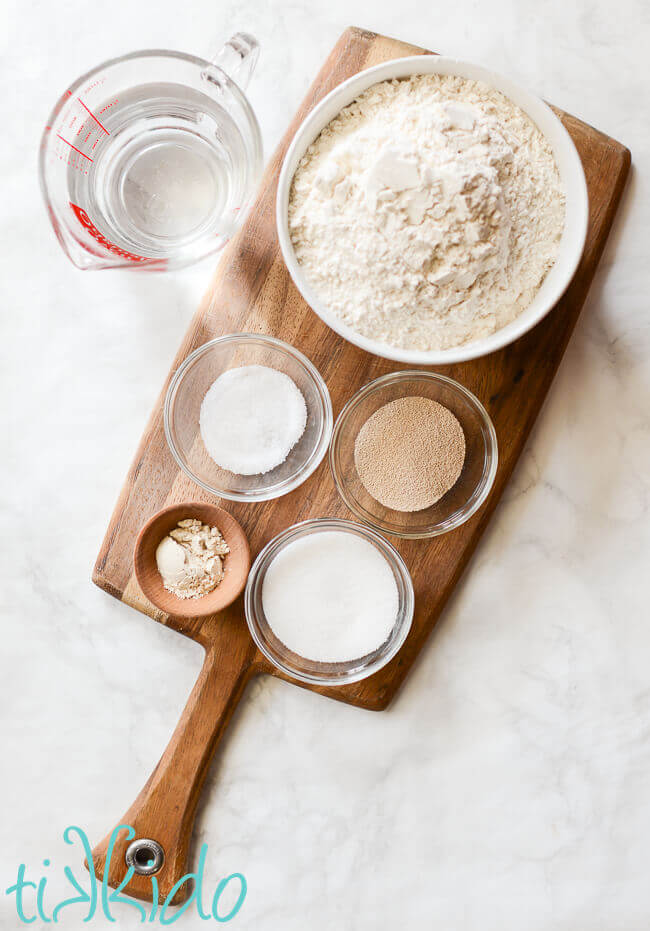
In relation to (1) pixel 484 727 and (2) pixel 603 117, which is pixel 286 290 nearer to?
(2) pixel 603 117

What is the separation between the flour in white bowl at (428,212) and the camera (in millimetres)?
714

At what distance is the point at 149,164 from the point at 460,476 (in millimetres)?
568

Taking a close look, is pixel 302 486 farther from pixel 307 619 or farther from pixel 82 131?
pixel 82 131

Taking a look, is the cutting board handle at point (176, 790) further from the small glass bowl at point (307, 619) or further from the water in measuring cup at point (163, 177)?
the water in measuring cup at point (163, 177)

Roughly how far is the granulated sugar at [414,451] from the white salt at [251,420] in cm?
11

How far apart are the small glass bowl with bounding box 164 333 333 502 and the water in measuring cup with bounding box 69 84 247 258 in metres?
0.15

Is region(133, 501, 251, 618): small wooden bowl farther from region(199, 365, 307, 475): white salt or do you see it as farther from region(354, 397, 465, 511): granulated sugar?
region(354, 397, 465, 511): granulated sugar

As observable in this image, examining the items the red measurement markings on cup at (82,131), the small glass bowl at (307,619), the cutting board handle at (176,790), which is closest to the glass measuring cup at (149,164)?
the red measurement markings on cup at (82,131)

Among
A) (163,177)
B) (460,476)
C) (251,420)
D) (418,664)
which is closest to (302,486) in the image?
(251,420)

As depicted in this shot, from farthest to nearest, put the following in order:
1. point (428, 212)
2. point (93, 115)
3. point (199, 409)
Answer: point (199, 409), point (93, 115), point (428, 212)

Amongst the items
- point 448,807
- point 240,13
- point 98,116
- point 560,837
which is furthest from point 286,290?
point 560,837

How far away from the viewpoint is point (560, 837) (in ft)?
3.41

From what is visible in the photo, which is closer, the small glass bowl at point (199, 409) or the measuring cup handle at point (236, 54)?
the measuring cup handle at point (236, 54)

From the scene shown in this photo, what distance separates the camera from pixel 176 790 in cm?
98
